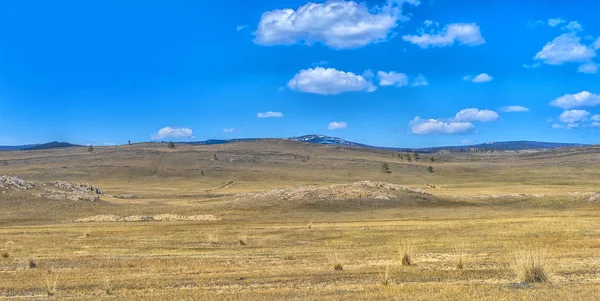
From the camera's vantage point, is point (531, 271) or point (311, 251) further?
point (311, 251)

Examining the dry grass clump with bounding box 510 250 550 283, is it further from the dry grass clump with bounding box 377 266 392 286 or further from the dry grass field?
the dry grass clump with bounding box 377 266 392 286

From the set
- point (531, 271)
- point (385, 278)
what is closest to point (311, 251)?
point (385, 278)

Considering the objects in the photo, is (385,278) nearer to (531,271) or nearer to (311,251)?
(531,271)

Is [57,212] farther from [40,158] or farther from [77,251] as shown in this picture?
[40,158]

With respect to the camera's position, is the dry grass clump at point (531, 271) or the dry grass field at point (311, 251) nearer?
the dry grass field at point (311, 251)

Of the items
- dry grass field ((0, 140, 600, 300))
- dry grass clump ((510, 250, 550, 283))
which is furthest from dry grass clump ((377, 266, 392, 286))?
dry grass clump ((510, 250, 550, 283))

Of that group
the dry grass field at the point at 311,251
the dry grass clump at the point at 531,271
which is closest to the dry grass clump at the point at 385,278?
the dry grass field at the point at 311,251

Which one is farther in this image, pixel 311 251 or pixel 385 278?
pixel 311 251

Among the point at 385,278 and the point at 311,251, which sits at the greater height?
the point at 385,278

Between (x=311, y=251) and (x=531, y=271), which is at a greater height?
(x=531, y=271)

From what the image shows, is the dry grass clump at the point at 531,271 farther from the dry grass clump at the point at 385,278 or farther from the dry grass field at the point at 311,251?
the dry grass clump at the point at 385,278

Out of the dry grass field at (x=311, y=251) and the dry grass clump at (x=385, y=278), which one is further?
the dry grass clump at (x=385, y=278)

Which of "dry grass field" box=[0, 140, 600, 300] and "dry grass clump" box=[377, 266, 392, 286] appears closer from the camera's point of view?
"dry grass field" box=[0, 140, 600, 300]

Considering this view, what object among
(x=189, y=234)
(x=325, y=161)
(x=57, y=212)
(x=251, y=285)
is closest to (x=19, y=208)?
(x=57, y=212)
